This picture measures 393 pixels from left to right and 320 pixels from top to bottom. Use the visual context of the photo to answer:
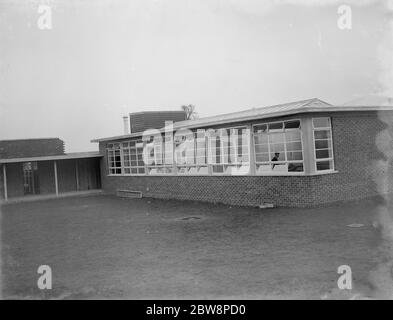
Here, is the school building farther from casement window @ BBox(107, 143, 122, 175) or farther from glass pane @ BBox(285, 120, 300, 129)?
casement window @ BBox(107, 143, 122, 175)

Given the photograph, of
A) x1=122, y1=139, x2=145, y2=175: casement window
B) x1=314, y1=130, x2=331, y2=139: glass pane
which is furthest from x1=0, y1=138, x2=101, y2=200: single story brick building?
x1=314, y1=130, x2=331, y2=139: glass pane

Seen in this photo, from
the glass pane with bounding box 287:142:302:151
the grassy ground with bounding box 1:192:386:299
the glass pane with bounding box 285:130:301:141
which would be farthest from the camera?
the glass pane with bounding box 287:142:302:151

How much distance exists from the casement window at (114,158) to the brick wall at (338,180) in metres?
9.65

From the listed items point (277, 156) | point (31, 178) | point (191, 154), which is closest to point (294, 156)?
point (277, 156)

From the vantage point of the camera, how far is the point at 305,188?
13.6 meters

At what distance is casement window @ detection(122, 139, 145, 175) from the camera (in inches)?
903

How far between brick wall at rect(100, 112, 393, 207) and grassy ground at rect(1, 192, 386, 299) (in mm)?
760

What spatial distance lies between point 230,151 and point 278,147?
2.48 meters

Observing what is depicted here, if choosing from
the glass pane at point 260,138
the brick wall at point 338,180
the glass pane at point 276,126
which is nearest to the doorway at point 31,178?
the brick wall at point 338,180

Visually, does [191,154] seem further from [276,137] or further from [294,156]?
[294,156]
